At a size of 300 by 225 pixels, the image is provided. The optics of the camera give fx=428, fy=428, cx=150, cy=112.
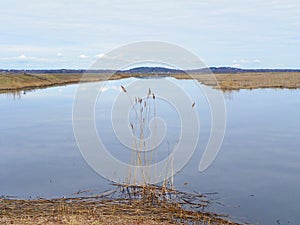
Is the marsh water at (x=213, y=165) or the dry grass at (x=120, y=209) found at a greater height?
the marsh water at (x=213, y=165)

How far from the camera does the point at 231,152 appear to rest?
10.0 metres

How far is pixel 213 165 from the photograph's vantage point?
8930mm

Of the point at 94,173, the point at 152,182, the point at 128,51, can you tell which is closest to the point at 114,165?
the point at 94,173

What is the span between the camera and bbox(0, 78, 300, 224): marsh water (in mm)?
6729

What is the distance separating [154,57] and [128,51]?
48 cm

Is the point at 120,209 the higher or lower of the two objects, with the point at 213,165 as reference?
lower

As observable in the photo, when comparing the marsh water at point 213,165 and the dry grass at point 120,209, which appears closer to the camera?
the dry grass at point 120,209

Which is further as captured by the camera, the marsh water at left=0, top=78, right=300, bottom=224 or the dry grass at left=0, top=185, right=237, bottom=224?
the marsh water at left=0, top=78, right=300, bottom=224

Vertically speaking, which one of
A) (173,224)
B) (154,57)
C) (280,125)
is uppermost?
(154,57)

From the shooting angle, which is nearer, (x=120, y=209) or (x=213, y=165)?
(x=120, y=209)

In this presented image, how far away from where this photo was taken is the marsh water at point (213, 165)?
6.73m

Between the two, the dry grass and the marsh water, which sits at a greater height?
the marsh water

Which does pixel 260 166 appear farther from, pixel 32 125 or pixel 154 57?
pixel 32 125

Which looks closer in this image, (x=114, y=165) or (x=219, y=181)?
(x=219, y=181)
